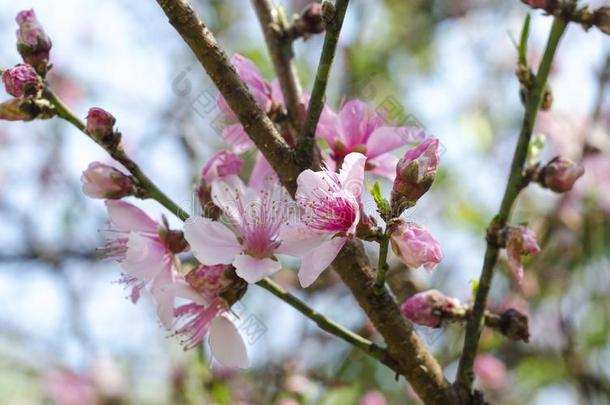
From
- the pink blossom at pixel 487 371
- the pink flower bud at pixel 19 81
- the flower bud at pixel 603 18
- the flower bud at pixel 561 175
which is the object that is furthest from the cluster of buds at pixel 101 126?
the pink blossom at pixel 487 371

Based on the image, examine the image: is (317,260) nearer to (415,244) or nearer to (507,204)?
(415,244)

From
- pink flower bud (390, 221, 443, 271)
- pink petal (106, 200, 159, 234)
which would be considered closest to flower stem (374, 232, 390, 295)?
pink flower bud (390, 221, 443, 271)

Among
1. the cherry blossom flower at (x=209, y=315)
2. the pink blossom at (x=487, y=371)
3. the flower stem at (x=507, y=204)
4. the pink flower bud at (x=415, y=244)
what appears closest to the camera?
the pink flower bud at (x=415, y=244)

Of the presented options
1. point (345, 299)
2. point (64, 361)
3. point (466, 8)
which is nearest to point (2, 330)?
point (64, 361)

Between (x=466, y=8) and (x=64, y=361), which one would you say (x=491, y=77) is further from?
(x=64, y=361)

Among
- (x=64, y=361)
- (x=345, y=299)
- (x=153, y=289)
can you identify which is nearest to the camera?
(x=153, y=289)

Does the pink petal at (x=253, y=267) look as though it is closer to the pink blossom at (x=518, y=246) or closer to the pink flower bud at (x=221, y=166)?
the pink flower bud at (x=221, y=166)

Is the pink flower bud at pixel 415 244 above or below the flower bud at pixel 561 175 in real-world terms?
below

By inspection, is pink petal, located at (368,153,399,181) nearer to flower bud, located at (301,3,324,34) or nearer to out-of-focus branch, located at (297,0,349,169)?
out-of-focus branch, located at (297,0,349,169)
